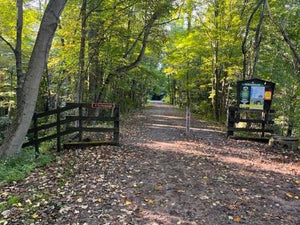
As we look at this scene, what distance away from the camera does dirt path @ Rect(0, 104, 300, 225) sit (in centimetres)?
380

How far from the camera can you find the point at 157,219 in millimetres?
3693

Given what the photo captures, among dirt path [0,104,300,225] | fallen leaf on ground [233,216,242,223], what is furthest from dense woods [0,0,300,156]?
fallen leaf on ground [233,216,242,223]

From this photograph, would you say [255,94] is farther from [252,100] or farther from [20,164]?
[20,164]

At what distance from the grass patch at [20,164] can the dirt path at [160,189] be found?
0.25 meters

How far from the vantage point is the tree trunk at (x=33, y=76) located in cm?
598

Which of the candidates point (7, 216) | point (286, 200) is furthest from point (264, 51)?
point (7, 216)

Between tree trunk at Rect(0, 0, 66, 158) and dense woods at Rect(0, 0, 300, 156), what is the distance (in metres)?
0.02

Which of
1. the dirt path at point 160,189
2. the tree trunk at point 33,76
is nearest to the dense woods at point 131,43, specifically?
the tree trunk at point 33,76

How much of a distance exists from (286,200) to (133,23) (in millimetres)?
10490

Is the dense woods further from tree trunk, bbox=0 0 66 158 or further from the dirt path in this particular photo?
the dirt path

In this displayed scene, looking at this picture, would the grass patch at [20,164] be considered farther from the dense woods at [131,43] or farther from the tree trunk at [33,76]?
the dense woods at [131,43]

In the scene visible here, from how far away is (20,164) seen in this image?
19.9 feet

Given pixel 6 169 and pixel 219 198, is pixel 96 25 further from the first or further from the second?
pixel 219 198

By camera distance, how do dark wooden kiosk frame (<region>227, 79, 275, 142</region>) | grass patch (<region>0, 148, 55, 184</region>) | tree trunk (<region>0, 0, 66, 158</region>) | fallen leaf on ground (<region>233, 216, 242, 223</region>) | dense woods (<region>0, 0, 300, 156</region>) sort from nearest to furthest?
fallen leaf on ground (<region>233, 216, 242, 223</region>)
grass patch (<region>0, 148, 55, 184</region>)
tree trunk (<region>0, 0, 66, 158</region>)
dense woods (<region>0, 0, 300, 156</region>)
dark wooden kiosk frame (<region>227, 79, 275, 142</region>)
